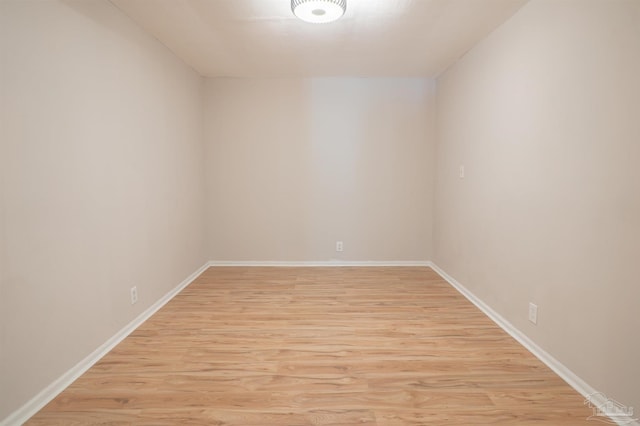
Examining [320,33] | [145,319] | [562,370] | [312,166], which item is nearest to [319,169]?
[312,166]

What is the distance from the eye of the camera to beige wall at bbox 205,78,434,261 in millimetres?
4477

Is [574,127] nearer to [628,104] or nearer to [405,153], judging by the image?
[628,104]

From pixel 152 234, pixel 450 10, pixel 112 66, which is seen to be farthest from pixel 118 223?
pixel 450 10

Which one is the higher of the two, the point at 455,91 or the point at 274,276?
the point at 455,91

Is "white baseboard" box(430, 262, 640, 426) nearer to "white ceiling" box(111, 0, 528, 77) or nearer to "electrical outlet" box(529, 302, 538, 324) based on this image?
"electrical outlet" box(529, 302, 538, 324)

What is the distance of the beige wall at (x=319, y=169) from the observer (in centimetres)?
448

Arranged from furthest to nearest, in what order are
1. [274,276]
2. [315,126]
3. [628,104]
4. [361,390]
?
1. [315,126]
2. [274,276]
3. [361,390]
4. [628,104]

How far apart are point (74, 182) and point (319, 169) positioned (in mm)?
2891

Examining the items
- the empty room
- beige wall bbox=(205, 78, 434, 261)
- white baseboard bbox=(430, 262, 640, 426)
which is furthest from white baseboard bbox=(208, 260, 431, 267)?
white baseboard bbox=(430, 262, 640, 426)

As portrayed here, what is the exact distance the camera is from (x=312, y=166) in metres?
4.55

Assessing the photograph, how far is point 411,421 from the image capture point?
1.70m

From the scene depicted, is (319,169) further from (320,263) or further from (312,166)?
(320,263)

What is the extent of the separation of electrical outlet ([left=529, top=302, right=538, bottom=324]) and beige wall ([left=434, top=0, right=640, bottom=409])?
0.04 m

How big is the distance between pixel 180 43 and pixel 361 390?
3256 mm
